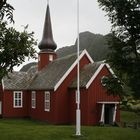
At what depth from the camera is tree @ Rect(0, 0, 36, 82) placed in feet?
33.1

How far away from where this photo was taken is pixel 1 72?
1010cm

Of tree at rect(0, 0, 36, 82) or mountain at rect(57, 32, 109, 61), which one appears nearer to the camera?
tree at rect(0, 0, 36, 82)

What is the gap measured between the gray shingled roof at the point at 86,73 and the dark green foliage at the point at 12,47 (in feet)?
76.9

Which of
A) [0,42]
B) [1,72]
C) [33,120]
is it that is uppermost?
[0,42]

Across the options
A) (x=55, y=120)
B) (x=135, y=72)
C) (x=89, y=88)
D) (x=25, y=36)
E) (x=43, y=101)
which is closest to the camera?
(x=25, y=36)

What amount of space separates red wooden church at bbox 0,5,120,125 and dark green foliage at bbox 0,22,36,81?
22.8m

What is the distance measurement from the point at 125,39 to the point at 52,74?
19344 millimetres

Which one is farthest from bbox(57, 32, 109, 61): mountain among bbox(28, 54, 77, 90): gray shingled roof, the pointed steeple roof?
bbox(28, 54, 77, 90): gray shingled roof

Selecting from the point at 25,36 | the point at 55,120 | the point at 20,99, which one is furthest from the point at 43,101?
the point at 25,36

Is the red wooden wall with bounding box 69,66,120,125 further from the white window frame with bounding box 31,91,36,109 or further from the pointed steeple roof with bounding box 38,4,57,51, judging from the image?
the pointed steeple roof with bounding box 38,4,57,51

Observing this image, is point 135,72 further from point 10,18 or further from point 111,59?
point 10,18

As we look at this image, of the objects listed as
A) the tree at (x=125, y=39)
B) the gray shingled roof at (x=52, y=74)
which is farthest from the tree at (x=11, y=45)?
the gray shingled roof at (x=52, y=74)

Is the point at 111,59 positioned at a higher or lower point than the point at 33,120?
higher

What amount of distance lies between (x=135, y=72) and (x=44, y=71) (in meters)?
24.6
